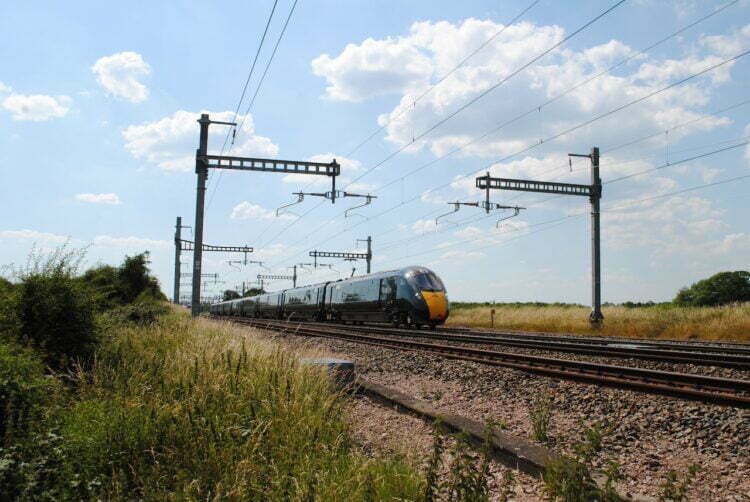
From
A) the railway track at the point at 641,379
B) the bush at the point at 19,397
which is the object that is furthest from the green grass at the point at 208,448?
the railway track at the point at 641,379

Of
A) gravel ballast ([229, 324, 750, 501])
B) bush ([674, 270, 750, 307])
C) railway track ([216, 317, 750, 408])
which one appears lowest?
gravel ballast ([229, 324, 750, 501])

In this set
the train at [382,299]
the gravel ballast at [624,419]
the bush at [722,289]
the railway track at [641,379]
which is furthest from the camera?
the bush at [722,289]

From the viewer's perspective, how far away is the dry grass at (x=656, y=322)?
2139cm

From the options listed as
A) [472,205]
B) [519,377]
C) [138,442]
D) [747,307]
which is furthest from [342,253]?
[138,442]

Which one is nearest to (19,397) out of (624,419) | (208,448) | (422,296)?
(208,448)

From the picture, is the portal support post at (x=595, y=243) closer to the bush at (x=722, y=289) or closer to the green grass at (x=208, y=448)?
the green grass at (x=208, y=448)

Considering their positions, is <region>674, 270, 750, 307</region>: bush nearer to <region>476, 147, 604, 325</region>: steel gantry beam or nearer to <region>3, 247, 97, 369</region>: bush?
<region>476, 147, 604, 325</region>: steel gantry beam

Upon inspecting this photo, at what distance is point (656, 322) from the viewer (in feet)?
78.1

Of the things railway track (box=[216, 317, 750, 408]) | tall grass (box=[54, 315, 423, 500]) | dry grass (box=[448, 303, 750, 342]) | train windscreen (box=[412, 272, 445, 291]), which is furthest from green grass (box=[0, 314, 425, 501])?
dry grass (box=[448, 303, 750, 342])

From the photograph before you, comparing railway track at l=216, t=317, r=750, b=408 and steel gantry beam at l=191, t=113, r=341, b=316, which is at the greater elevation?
steel gantry beam at l=191, t=113, r=341, b=316

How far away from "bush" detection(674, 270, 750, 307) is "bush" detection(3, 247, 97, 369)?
179ft

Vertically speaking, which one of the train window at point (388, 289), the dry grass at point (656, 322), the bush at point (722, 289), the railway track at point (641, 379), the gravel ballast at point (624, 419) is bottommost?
the gravel ballast at point (624, 419)

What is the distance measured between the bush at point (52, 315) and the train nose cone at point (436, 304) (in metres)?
16.4

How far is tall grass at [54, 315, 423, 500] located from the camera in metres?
3.97
